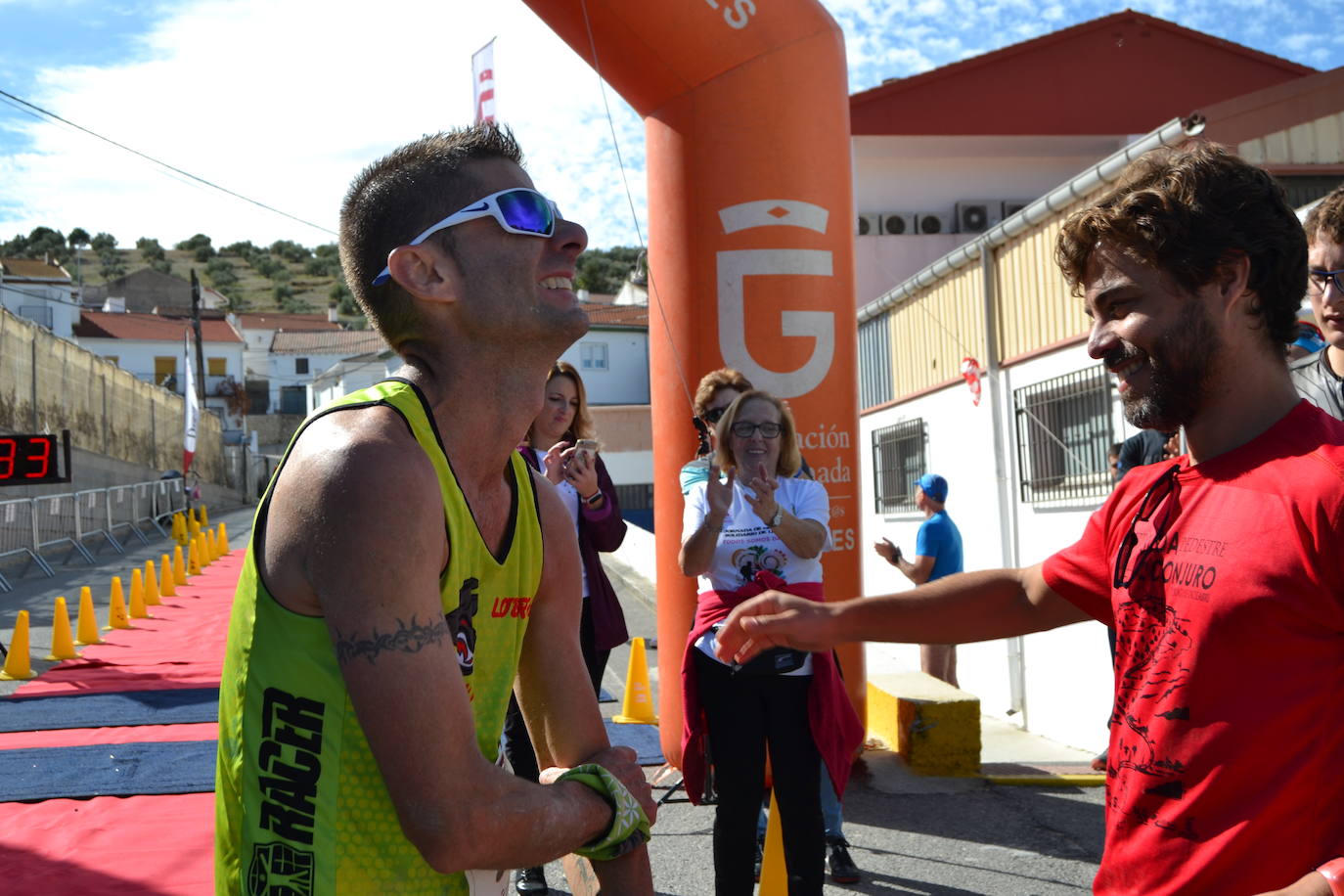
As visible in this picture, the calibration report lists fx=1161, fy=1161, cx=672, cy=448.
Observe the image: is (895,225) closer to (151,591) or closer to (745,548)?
(151,591)

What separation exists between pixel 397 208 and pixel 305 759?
2.92 ft

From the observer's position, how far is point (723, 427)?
16.5ft

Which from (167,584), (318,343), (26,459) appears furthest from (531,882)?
(318,343)

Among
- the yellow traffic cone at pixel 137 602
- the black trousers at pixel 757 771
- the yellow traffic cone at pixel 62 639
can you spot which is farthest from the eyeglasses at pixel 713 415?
the yellow traffic cone at pixel 137 602

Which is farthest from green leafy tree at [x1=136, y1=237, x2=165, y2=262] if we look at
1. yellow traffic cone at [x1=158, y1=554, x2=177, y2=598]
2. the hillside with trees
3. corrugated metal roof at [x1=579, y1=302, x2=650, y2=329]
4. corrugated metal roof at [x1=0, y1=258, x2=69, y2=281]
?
yellow traffic cone at [x1=158, y1=554, x2=177, y2=598]

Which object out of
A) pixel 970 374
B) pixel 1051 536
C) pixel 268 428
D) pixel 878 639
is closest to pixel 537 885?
pixel 878 639

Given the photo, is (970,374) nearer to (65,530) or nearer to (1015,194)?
(1015,194)

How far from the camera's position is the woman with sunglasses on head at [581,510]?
501 cm

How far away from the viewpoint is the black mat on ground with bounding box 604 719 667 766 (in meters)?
7.26

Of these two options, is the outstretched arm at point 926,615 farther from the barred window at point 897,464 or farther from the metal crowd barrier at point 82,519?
the metal crowd barrier at point 82,519

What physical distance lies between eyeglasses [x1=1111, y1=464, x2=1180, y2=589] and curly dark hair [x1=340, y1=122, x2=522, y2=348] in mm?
1284

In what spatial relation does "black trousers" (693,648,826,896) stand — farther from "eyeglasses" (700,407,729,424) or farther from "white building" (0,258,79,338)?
"white building" (0,258,79,338)

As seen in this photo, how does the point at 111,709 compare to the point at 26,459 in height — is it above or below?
below

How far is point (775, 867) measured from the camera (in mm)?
4246
